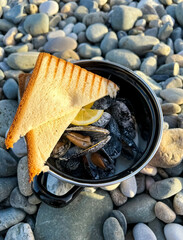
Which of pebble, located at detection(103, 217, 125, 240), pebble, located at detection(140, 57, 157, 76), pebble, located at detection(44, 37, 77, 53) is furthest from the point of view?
pebble, located at detection(44, 37, 77, 53)

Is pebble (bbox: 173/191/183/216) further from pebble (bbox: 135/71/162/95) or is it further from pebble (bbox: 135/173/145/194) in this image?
pebble (bbox: 135/71/162/95)

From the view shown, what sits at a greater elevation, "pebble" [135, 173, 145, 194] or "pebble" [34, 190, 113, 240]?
"pebble" [135, 173, 145, 194]

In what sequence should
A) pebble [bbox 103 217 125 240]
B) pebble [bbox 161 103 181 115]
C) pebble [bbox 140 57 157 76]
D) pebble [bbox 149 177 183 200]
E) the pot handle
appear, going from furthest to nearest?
1. pebble [bbox 140 57 157 76]
2. pebble [bbox 161 103 181 115]
3. pebble [bbox 149 177 183 200]
4. pebble [bbox 103 217 125 240]
5. the pot handle

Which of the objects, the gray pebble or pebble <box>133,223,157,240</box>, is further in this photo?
the gray pebble

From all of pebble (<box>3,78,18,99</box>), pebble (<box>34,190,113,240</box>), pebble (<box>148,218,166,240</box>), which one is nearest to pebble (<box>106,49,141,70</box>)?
pebble (<box>3,78,18,99</box>)

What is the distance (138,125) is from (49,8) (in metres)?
1.47

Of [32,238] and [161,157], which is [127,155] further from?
[32,238]

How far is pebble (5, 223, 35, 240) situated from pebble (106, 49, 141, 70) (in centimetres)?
123

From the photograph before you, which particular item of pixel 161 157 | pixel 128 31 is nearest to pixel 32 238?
pixel 161 157

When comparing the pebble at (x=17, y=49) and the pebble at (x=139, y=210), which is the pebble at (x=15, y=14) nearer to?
the pebble at (x=17, y=49)

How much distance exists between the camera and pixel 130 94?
1.18 m

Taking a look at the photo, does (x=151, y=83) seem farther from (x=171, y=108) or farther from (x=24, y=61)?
(x=24, y=61)

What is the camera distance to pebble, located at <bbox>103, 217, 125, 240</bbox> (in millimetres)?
1177

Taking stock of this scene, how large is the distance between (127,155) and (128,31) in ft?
4.16
